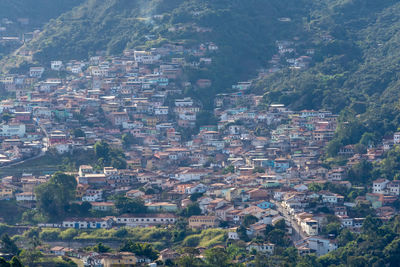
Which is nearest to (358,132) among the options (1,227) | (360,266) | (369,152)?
(369,152)

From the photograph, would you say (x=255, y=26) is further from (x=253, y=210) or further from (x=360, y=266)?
(x=360, y=266)

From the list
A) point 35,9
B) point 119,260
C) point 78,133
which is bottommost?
point 119,260

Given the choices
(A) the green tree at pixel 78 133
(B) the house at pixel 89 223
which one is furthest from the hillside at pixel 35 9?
(B) the house at pixel 89 223

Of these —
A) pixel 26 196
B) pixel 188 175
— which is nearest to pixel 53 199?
pixel 26 196

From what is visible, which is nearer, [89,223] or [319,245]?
[319,245]

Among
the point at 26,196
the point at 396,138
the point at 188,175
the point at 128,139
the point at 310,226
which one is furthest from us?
the point at 128,139

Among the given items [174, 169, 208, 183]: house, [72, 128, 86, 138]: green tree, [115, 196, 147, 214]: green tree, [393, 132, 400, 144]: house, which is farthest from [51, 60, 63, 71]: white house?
[393, 132, 400, 144]: house

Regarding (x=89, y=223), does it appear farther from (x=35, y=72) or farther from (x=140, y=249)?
(x=35, y=72)
